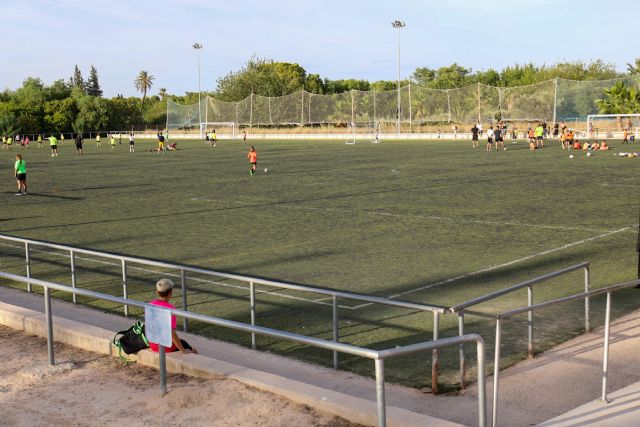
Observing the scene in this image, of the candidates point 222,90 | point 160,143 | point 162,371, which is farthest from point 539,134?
point 222,90

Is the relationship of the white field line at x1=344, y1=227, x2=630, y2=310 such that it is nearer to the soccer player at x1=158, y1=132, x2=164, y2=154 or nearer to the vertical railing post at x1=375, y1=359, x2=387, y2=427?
the vertical railing post at x1=375, y1=359, x2=387, y2=427

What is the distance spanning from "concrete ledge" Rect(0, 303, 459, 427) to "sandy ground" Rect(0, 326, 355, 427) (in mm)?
87

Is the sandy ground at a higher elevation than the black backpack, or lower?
lower

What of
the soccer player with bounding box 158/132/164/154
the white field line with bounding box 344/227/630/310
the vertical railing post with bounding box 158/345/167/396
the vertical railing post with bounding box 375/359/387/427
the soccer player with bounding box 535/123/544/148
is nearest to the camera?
the vertical railing post with bounding box 375/359/387/427

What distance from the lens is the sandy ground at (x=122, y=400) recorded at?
636cm

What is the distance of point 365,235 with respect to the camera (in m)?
17.2

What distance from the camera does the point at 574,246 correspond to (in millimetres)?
15141

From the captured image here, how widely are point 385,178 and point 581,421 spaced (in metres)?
25.8

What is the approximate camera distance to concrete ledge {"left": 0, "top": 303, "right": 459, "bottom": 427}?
5988mm

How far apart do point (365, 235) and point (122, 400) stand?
1068 centimetres

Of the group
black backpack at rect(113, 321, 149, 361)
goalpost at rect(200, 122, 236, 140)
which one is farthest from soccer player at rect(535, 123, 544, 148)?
goalpost at rect(200, 122, 236, 140)

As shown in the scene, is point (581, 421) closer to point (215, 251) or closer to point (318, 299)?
point (318, 299)

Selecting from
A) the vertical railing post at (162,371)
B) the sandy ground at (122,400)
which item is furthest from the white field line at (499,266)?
the vertical railing post at (162,371)

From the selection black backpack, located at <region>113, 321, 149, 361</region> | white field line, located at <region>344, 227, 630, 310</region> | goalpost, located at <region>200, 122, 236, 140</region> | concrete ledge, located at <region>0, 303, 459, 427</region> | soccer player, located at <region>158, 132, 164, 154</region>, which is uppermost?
goalpost, located at <region>200, 122, 236, 140</region>
